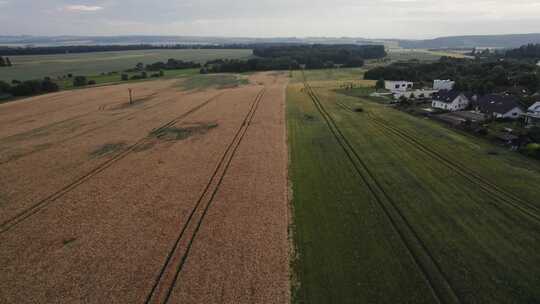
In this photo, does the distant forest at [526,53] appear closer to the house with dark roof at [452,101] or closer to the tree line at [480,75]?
the tree line at [480,75]

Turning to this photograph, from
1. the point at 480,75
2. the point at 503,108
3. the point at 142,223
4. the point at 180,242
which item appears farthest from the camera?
the point at 480,75

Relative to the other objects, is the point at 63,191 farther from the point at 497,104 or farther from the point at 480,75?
the point at 480,75

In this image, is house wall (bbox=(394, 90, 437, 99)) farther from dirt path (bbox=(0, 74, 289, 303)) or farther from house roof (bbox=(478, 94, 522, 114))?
dirt path (bbox=(0, 74, 289, 303))

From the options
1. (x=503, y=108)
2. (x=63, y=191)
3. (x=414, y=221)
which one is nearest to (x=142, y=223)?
(x=63, y=191)

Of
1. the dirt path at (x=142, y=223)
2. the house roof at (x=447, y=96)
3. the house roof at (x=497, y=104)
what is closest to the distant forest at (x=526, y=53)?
the house roof at (x=447, y=96)

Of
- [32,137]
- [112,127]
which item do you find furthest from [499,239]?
[32,137]

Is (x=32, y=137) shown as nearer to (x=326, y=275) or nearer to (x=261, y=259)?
(x=261, y=259)

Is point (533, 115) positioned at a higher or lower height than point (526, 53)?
lower
